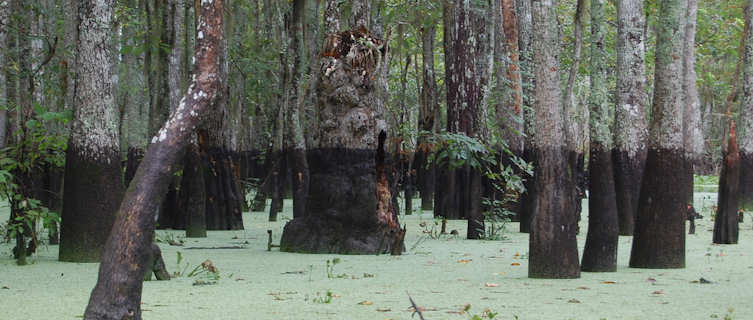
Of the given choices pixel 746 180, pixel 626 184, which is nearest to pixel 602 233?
pixel 626 184

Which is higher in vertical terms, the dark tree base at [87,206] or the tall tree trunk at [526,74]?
the tall tree trunk at [526,74]

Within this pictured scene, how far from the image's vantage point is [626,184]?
1209 centimetres

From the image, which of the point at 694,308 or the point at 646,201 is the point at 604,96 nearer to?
the point at 646,201

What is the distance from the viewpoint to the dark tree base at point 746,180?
19578mm

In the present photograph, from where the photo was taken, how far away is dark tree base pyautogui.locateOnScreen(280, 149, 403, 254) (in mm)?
10547

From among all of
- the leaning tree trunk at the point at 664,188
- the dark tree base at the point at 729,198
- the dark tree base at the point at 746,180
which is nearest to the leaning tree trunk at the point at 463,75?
the dark tree base at the point at 729,198

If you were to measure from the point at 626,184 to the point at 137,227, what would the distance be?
8590mm

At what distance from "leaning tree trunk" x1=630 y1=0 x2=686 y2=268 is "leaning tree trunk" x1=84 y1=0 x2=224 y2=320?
494 centimetres

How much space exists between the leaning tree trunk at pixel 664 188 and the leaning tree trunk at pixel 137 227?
4936 millimetres

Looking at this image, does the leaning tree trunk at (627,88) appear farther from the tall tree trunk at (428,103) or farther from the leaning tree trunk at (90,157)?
the tall tree trunk at (428,103)

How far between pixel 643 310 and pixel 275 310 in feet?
7.68

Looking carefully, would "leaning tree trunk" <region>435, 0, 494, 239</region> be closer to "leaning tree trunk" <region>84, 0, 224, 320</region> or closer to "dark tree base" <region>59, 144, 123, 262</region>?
"dark tree base" <region>59, 144, 123, 262</region>

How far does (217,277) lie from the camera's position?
296 inches

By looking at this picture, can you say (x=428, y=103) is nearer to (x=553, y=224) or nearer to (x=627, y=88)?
(x=627, y=88)
